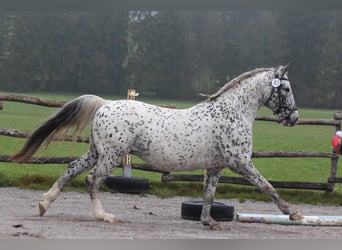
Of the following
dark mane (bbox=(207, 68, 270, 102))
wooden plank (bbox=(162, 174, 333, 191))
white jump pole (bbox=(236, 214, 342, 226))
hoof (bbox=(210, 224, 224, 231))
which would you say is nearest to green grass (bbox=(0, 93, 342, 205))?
wooden plank (bbox=(162, 174, 333, 191))

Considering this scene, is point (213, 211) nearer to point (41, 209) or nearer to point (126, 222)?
point (126, 222)

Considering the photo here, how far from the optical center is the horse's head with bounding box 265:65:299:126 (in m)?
5.82

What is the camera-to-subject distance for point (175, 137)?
18.3ft

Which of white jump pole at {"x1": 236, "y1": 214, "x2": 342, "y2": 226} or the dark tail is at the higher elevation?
the dark tail

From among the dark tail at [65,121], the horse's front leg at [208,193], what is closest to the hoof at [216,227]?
the horse's front leg at [208,193]

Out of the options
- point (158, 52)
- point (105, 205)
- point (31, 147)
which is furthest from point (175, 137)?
point (158, 52)

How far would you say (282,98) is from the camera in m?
5.85

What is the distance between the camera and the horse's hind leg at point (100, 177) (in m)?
5.59

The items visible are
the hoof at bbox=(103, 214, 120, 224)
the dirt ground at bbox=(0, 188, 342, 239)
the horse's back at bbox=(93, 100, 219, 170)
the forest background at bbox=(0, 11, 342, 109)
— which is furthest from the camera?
the forest background at bbox=(0, 11, 342, 109)

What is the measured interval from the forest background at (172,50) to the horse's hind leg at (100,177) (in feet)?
105

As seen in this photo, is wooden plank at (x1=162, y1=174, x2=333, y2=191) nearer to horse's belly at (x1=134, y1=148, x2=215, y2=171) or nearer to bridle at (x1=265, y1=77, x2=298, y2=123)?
bridle at (x1=265, y1=77, x2=298, y2=123)

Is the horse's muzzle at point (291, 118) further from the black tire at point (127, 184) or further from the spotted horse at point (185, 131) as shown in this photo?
the black tire at point (127, 184)

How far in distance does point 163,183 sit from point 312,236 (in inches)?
151

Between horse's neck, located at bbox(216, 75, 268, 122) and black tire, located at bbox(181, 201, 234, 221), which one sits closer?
horse's neck, located at bbox(216, 75, 268, 122)
